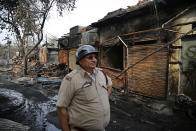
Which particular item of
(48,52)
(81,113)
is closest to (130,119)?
(81,113)

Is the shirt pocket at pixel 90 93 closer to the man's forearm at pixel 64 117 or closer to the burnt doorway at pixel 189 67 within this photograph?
the man's forearm at pixel 64 117

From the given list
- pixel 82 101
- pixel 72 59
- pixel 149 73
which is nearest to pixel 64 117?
pixel 82 101

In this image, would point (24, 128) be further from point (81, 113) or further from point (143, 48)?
point (143, 48)

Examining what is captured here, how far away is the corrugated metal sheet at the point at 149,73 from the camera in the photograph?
598 centimetres

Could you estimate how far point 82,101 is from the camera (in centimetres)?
168

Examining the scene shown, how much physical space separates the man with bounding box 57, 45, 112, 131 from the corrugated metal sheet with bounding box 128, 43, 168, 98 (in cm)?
510

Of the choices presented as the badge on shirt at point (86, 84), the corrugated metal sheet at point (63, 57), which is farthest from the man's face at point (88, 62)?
the corrugated metal sheet at point (63, 57)

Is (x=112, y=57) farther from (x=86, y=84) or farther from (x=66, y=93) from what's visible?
(x=66, y=93)

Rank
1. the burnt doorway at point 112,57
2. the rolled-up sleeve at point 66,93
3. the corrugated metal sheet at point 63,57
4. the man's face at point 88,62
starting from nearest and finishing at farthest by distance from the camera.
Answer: the rolled-up sleeve at point 66,93, the man's face at point 88,62, the burnt doorway at point 112,57, the corrugated metal sheet at point 63,57

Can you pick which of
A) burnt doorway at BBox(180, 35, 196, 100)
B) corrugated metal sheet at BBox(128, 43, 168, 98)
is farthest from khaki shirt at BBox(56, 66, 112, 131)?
burnt doorway at BBox(180, 35, 196, 100)

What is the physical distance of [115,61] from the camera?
10695 mm

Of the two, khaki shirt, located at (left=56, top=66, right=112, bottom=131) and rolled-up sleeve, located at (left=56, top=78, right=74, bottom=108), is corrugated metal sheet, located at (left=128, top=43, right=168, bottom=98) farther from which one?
rolled-up sleeve, located at (left=56, top=78, right=74, bottom=108)

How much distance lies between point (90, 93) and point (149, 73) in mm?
5485

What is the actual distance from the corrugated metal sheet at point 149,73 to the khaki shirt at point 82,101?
203 inches
